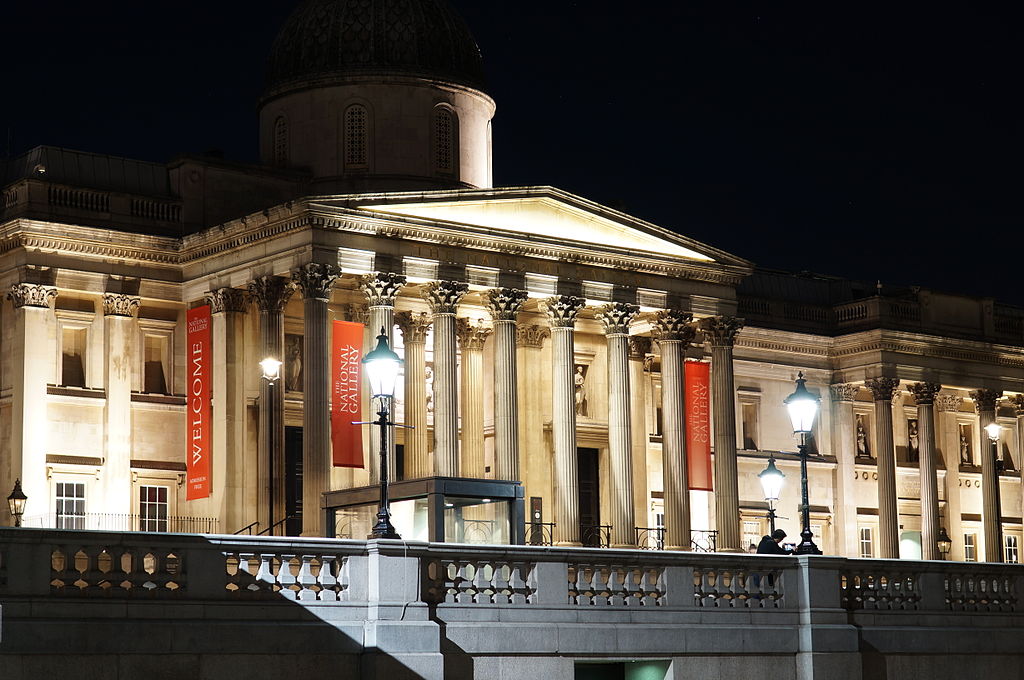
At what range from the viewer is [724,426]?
56.5 metres

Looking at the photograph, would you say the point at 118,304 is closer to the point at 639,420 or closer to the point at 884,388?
the point at 639,420

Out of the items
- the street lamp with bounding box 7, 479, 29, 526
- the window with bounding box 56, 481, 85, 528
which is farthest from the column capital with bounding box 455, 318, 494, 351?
the street lamp with bounding box 7, 479, 29, 526

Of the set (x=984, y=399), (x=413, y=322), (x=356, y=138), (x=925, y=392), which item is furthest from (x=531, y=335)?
(x=984, y=399)

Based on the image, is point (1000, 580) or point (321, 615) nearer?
point (321, 615)

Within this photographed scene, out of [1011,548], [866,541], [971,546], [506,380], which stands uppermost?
[506,380]

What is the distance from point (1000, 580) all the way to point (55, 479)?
89.3ft

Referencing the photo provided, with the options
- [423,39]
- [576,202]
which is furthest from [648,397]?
[423,39]

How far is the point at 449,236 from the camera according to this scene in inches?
1994

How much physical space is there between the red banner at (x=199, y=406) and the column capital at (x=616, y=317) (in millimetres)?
11965

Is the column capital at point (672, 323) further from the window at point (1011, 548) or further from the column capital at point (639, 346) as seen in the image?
the window at point (1011, 548)

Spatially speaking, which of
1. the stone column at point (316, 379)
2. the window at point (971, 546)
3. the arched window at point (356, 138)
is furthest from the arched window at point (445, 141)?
the window at point (971, 546)

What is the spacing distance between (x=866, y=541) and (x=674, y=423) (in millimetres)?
17330

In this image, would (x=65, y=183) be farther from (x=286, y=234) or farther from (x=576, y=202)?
(x=576, y=202)

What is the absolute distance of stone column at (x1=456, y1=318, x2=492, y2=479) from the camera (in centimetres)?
5356
